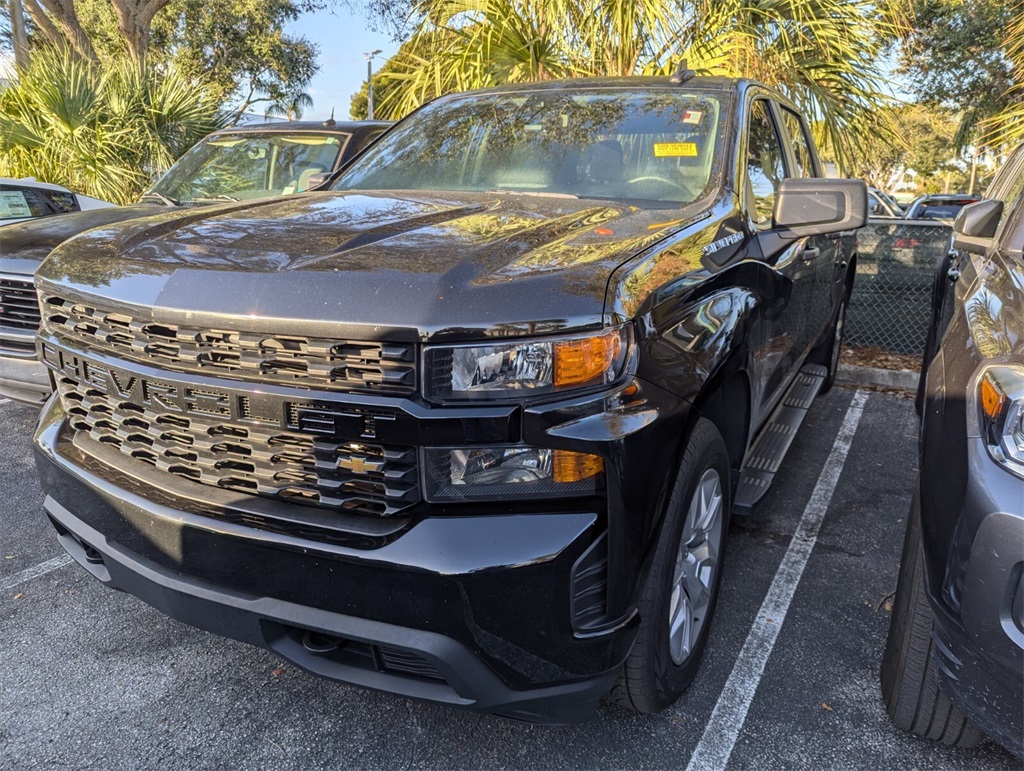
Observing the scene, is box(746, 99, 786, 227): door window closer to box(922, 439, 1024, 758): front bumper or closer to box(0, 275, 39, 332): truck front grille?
box(922, 439, 1024, 758): front bumper

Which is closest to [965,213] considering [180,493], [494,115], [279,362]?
[494,115]

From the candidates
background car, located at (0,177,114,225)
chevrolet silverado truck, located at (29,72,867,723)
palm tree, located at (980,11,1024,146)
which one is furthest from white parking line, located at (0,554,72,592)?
palm tree, located at (980,11,1024,146)

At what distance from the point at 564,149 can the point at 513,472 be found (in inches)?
70.0

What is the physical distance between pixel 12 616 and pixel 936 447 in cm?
314

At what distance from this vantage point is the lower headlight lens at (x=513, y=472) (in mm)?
1623

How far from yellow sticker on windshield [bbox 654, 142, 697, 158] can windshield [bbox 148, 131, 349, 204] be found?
3.50 metres

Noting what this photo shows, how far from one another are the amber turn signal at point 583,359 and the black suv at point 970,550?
86 centimetres

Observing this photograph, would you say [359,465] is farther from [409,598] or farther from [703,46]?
[703,46]

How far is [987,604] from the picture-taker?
5.14ft

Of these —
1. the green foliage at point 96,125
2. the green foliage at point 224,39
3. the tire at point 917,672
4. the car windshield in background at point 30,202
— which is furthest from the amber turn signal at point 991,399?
the green foliage at point 224,39

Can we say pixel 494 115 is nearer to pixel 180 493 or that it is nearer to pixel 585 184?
pixel 585 184

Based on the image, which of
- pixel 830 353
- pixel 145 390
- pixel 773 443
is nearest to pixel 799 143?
pixel 830 353

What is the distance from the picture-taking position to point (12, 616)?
2.75 metres

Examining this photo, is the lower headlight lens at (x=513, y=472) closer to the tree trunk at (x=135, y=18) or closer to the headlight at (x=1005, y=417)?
the headlight at (x=1005, y=417)
